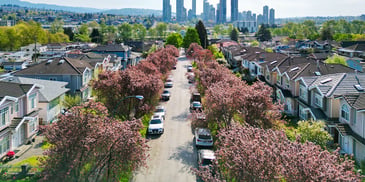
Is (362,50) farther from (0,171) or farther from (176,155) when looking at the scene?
(0,171)

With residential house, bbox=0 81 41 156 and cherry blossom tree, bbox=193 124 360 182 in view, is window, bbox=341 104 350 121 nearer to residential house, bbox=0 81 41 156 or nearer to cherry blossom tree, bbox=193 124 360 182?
cherry blossom tree, bbox=193 124 360 182

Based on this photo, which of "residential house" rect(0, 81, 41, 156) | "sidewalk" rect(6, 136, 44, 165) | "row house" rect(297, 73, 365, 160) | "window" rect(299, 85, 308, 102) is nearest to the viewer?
"row house" rect(297, 73, 365, 160)

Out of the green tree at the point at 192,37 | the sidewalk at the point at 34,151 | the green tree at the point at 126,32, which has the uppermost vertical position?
the green tree at the point at 126,32

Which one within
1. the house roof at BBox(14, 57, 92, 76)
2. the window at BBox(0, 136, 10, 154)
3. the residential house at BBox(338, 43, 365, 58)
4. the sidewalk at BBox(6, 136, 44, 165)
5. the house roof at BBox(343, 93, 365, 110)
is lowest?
the sidewalk at BBox(6, 136, 44, 165)

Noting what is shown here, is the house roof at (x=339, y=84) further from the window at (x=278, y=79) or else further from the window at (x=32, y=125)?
the window at (x=32, y=125)

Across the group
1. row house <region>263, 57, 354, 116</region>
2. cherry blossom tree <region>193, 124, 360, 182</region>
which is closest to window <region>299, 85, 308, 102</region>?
row house <region>263, 57, 354, 116</region>

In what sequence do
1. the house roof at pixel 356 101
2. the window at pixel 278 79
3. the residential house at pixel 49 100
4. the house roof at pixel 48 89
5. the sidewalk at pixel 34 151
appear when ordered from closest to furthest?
the house roof at pixel 356 101, the sidewalk at pixel 34 151, the residential house at pixel 49 100, the house roof at pixel 48 89, the window at pixel 278 79

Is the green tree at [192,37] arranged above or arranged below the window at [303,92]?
above

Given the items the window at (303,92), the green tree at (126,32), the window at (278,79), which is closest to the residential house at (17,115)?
the window at (303,92)
